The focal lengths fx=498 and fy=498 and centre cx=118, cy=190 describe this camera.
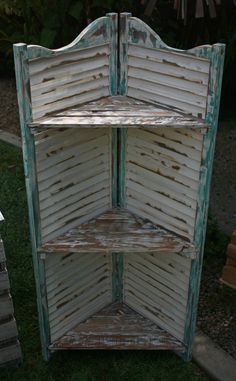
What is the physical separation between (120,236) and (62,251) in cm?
37

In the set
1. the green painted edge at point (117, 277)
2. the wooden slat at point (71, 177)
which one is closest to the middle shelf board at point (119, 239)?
the wooden slat at point (71, 177)

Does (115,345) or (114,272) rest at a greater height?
(114,272)

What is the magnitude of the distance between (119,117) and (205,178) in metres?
0.59

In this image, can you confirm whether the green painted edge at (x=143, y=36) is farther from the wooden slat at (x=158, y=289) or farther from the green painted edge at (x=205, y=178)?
the wooden slat at (x=158, y=289)

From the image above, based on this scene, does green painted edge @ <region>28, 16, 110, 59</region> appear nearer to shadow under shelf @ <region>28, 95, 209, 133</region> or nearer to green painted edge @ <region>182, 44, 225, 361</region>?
shadow under shelf @ <region>28, 95, 209, 133</region>

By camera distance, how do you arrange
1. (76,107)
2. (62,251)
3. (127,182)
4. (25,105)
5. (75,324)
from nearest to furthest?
(25,105)
(76,107)
(62,251)
(127,182)
(75,324)

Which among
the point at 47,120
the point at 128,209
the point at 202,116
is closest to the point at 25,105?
the point at 47,120

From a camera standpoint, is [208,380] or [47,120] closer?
[47,120]

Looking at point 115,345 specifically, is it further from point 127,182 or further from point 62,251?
point 127,182

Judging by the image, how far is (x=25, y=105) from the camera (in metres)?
2.52

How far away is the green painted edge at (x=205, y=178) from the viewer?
2.45m

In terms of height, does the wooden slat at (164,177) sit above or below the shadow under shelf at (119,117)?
below

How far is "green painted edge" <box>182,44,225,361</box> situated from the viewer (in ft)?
8.04

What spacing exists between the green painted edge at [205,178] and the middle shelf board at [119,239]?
0.13m
